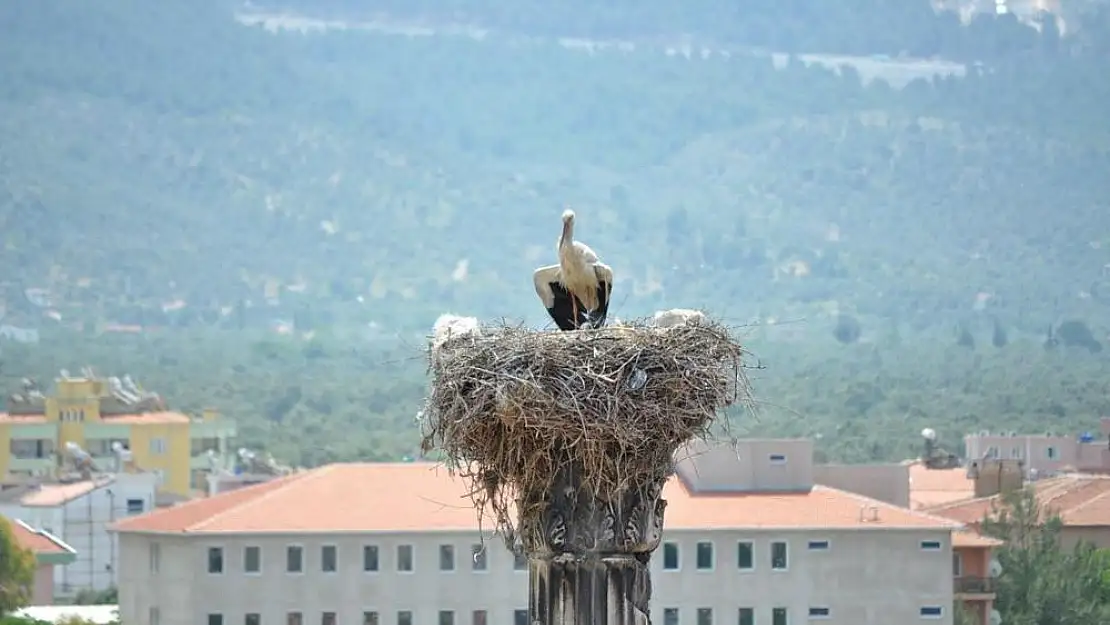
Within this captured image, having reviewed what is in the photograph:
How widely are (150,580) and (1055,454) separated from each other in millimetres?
68595

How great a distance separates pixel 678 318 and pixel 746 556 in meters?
59.0

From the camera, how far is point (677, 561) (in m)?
77.8

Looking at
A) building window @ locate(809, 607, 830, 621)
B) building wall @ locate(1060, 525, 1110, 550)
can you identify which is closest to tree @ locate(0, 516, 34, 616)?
building window @ locate(809, 607, 830, 621)

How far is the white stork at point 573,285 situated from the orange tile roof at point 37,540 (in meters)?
92.2

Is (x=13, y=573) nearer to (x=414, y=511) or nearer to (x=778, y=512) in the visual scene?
(x=414, y=511)

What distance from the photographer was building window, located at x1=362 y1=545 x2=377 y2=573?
7925 cm

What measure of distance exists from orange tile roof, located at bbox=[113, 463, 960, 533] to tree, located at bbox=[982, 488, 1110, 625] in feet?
23.0

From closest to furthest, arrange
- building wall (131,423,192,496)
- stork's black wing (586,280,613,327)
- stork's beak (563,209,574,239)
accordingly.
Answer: stork's beak (563,209,574,239), stork's black wing (586,280,613,327), building wall (131,423,192,496)

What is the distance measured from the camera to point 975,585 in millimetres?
88875

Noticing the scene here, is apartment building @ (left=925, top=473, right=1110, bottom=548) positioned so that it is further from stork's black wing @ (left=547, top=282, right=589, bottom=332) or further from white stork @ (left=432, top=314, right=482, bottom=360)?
white stork @ (left=432, top=314, right=482, bottom=360)

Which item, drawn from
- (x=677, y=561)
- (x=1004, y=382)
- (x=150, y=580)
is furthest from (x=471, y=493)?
(x=1004, y=382)

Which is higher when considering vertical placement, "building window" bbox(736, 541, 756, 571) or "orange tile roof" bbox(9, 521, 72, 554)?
"building window" bbox(736, 541, 756, 571)

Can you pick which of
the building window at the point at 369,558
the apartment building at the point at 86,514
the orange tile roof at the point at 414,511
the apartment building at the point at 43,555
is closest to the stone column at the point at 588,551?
the orange tile roof at the point at 414,511

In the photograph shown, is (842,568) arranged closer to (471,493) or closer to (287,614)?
(287,614)
